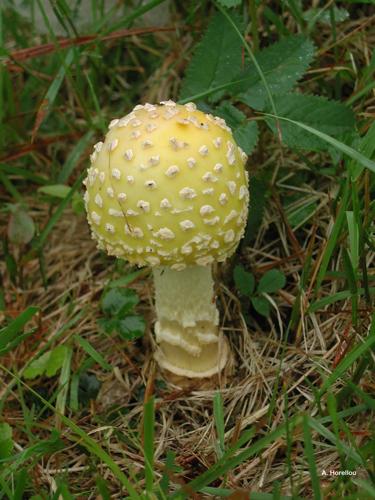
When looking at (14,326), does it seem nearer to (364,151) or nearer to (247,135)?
(247,135)

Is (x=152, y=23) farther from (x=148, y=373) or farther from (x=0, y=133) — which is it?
(x=148, y=373)

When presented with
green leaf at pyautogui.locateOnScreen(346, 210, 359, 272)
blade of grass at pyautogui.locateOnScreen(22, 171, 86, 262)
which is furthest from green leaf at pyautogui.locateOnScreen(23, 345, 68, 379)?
green leaf at pyautogui.locateOnScreen(346, 210, 359, 272)

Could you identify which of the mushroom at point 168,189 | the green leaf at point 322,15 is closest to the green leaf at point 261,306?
the mushroom at point 168,189

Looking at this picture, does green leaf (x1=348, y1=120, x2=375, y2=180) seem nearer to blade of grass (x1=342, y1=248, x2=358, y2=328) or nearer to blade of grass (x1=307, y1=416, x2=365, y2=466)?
blade of grass (x1=342, y1=248, x2=358, y2=328)

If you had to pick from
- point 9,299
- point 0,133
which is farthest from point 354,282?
point 0,133

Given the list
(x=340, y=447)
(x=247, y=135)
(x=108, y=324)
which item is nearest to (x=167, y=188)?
(x=247, y=135)

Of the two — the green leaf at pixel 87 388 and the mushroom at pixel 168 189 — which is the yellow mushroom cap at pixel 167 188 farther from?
the green leaf at pixel 87 388

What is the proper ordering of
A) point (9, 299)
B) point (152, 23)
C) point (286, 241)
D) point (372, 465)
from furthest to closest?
point (152, 23), point (9, 299), point (286, 241), point (372, 465)
